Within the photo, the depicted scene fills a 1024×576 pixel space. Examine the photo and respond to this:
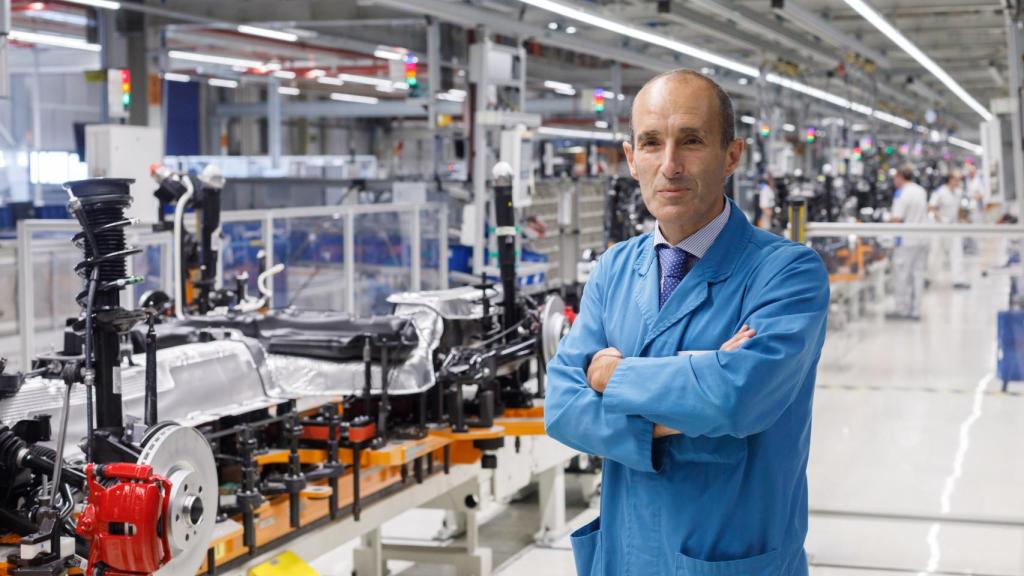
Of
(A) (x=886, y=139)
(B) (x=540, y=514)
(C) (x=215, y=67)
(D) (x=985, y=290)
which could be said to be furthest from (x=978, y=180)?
(B) (x=540, y=514)

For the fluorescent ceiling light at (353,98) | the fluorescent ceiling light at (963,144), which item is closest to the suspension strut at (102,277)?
the fluorescent ceiling light at (353,98)

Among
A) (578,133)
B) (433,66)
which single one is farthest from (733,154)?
(578,133)

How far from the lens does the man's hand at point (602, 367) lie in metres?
2.10

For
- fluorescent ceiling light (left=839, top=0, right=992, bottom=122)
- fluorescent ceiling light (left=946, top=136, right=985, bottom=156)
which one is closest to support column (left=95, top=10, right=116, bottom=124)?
fluorescent ceiling light (left=839, top=0, right=992, bottom=122)

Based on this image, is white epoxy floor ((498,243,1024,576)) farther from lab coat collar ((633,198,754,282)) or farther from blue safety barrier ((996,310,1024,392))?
lab coat collar ((633,198,754,282))

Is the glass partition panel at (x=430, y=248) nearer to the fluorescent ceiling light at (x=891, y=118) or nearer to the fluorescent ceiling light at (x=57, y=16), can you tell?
the fluorescent ceiling light at (x=57, y=16)

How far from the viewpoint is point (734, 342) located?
1985 mm

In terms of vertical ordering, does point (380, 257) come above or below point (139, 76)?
below

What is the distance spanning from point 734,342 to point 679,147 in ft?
1.09

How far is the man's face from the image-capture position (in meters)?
2.02

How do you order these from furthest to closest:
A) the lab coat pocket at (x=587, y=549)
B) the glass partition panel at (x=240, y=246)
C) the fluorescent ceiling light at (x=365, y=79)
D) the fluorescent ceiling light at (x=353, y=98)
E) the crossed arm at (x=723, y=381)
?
the fluorescent ceiling light at (x=353, y=98) → the fluorescent ceiling light at (x=365, y=79) → the glass partition panel at (x=240, y=246) → the lab coat pocket at (x=587, y=549) → the crossed arm at (x=723, y=381)

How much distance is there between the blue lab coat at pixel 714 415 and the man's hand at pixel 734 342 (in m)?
0.02

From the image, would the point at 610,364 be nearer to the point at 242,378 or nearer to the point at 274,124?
the point at 242,378

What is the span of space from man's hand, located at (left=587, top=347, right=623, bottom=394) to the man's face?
9.9 inches
